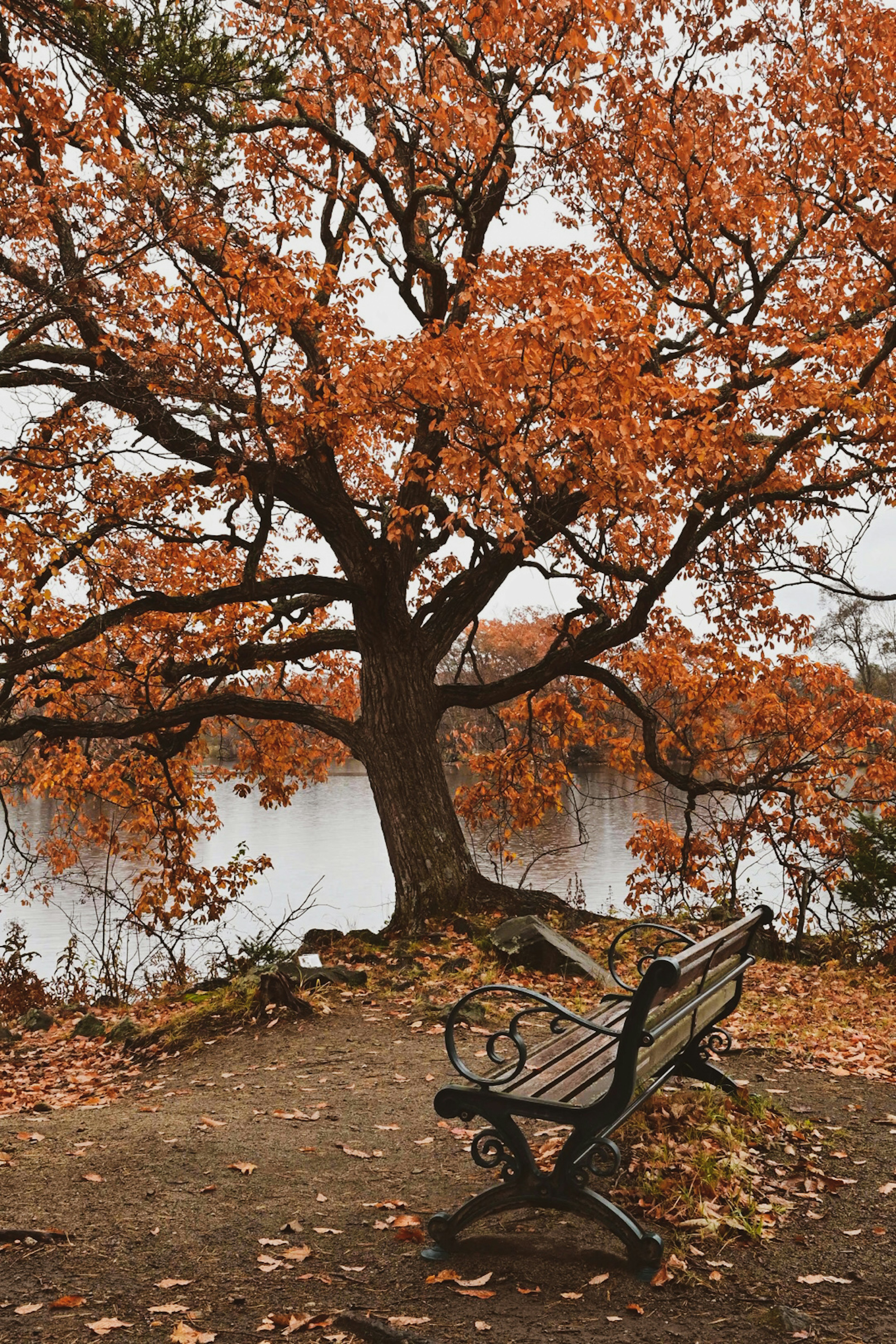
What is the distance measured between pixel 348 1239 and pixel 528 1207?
712mm

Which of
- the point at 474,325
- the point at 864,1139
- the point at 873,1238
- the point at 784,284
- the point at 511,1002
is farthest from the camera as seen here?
the point at 784,284

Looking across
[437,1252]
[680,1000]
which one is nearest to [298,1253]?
[437,1252]

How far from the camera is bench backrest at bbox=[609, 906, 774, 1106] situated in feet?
11.8

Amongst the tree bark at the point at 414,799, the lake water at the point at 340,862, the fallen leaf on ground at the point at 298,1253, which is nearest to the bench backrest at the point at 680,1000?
the fallen leaf on ground at the point at 298,1253

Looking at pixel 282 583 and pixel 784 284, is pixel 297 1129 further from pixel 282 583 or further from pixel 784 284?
pixel 784 284

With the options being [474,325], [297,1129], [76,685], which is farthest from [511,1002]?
[76,685]

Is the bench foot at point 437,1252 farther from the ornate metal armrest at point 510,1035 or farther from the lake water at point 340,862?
the lake water at point 340,862

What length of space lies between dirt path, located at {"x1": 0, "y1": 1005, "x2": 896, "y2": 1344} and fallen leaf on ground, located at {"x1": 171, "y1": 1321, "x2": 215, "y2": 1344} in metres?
0.02

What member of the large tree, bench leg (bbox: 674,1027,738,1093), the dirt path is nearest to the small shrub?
the large tree

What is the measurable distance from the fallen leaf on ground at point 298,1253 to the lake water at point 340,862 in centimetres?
734

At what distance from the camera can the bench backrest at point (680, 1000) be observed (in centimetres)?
361

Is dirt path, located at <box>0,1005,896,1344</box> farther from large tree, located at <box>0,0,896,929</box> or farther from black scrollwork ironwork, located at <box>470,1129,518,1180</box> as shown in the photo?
large tree, located at <box>0,0,896,929</box>

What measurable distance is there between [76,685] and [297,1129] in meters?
8.37

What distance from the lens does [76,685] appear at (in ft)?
42.0
